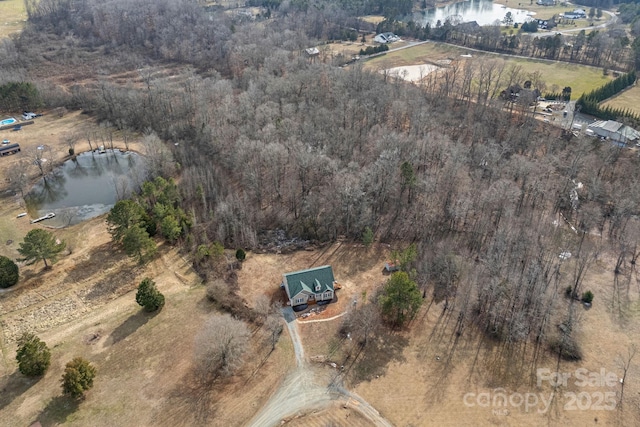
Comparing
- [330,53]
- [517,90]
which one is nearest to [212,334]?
[517,90]

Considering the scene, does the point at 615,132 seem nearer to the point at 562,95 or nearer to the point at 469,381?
the point at 562,95

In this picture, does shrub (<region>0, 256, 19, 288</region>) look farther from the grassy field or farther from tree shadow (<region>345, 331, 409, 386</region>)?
the grassy field

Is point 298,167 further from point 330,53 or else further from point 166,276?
point 330,53

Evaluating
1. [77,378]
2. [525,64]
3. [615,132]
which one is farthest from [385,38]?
[77,378]

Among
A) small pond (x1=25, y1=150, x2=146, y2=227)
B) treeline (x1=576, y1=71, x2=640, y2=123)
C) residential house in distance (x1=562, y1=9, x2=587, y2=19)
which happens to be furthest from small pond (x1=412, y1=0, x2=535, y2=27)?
small pond (x1=25, y1=150, x2=146, y2=227)

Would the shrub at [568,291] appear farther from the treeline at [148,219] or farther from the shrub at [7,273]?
the shrub at [7,273]

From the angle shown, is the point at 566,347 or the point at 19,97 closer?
the point at 566,347
